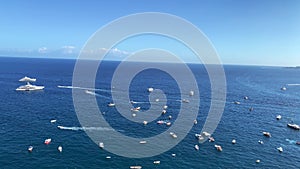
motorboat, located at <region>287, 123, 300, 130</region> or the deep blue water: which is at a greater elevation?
motorboat, located at <region>287, 123, 300, 130</region>

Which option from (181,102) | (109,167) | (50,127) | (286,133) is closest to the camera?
(109,167)

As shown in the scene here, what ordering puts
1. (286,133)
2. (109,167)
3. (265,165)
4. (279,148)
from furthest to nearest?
1. (286,133)
2. (279,148)
3. (265,165)
4. (109,167)

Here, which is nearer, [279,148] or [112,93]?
[279,148]

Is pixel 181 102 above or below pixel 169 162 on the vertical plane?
above

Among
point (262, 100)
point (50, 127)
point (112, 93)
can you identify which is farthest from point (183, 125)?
point (262, 100)

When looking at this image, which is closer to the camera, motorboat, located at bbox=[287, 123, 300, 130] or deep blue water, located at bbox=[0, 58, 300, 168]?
deep blue water, located at bbox=[0, 58, 300, 168]

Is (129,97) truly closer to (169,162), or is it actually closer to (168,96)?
(168,96)

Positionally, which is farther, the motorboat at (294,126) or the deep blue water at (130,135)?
the motorboat at (294,126)

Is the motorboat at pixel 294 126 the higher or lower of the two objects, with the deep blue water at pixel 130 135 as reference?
higher

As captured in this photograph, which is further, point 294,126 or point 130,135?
point 294,126

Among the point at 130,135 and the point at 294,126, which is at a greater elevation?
the point at 294,126
